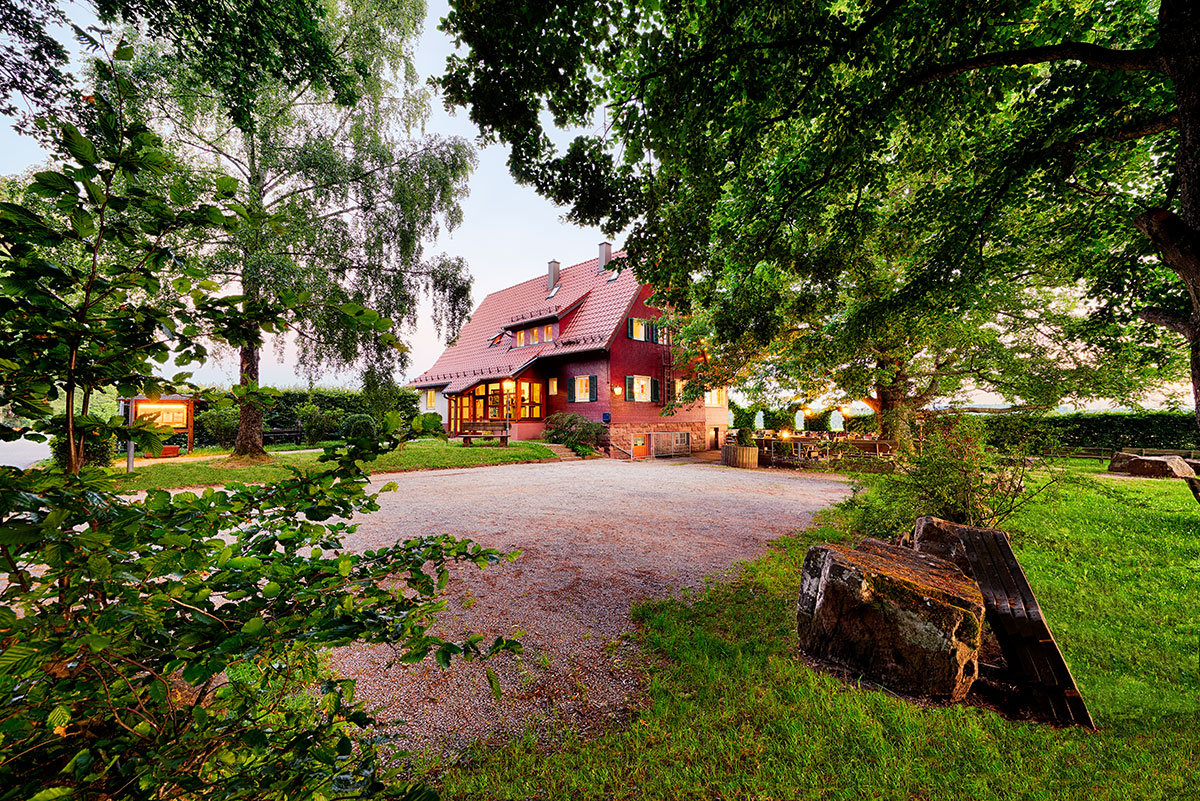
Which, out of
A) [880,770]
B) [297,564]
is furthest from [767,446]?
[297,564]

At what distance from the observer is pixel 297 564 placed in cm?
129

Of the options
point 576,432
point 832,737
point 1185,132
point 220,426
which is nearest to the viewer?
point 832,737

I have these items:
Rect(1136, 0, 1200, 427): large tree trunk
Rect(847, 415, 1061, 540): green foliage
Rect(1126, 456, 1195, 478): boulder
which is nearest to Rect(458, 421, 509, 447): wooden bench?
Rect(847, 415, 1061, 540): green foliage

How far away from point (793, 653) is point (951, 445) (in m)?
3.81

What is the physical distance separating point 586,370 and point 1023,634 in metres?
17.7

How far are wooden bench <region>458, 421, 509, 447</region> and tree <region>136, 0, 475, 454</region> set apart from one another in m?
7.92

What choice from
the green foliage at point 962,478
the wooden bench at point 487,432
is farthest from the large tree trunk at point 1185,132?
the wooden bench at point 487,432

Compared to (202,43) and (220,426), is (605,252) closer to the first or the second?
(220,426)

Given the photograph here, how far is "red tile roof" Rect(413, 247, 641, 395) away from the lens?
19.9 meters

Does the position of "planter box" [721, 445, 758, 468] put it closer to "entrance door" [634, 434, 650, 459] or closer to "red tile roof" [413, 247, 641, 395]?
"entrance door" [634, 434, 650, 459]

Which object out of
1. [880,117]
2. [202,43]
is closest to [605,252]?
[202,43]

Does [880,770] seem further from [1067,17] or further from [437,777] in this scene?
[1067,17]

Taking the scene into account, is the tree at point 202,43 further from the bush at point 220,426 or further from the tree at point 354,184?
the bush at point 220,426

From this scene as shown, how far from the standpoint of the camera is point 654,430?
2081 cm
